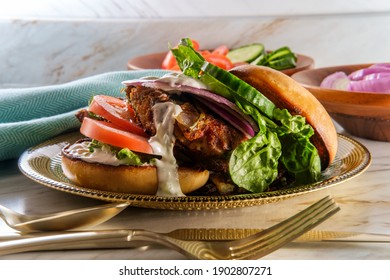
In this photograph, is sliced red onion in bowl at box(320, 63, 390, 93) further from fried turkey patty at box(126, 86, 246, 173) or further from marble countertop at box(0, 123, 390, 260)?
fried turkey patty at box(126, 86, 246, 173)

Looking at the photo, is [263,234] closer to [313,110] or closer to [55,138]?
[313,110]

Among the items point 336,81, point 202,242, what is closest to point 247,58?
point 336,81

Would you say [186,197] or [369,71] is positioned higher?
[369,71]

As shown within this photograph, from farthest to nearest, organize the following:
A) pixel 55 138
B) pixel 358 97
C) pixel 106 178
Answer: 1. pixel 358 97
2. pixel 55 138
3. pixel 106 178

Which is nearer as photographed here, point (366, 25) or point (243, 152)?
point (243, 152)

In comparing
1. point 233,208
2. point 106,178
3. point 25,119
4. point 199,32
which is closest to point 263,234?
point 233,208

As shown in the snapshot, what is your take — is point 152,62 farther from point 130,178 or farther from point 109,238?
point 109,238

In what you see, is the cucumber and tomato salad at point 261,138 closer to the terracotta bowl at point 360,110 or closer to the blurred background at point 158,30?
the terracotta bowl at point 360,110
